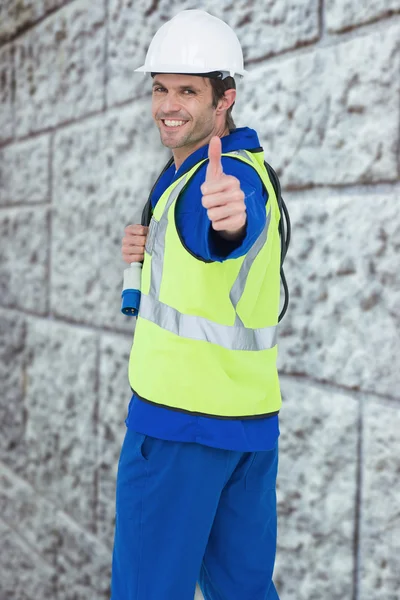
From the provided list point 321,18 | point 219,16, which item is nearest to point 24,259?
point 219,16

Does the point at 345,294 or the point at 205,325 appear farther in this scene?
the point at 345,294

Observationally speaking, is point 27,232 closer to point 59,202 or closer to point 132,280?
point 59,202

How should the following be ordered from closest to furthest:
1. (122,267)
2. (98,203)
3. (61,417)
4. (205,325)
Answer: (205,325), (122,267), (98,203), (61,417)

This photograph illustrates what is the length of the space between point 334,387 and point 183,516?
1.86 ft

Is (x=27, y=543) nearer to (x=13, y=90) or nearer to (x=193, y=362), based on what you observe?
(x=13, y=90)

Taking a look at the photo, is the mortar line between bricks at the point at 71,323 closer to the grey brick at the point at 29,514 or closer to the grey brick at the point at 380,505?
the grey brick at the point at 29,514

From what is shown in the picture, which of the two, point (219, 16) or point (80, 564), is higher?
point (219, 16)

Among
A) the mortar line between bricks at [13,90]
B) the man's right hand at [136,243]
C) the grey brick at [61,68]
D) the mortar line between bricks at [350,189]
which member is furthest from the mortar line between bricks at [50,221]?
the man's right hand at [136,243]

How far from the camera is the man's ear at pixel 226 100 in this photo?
1405mm

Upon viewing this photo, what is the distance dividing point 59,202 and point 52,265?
269 mm

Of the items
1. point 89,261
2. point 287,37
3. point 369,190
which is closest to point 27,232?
point 89,261

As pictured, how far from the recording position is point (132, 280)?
1484 millimetres

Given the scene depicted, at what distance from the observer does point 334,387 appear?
1.74 metres

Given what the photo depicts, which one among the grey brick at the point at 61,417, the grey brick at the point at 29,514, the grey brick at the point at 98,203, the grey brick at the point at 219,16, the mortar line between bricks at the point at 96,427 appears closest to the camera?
the grey brick at the point at 219,16
